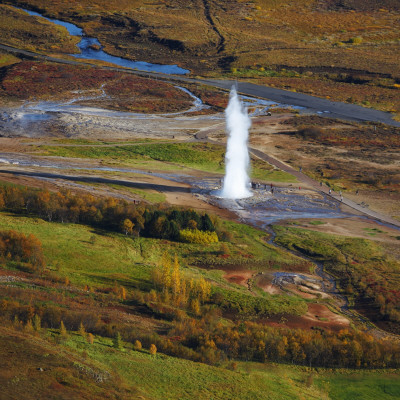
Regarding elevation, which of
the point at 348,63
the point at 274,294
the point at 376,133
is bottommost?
the point at 274,294

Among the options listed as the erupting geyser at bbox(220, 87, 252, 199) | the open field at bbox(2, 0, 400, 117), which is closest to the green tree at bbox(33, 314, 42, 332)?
the erupting geyser at bbox(220, 87, 252, 199)

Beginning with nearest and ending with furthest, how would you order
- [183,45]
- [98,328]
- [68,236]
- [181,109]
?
1. [98,328]
2. [68,236]
3. [181,109]
4. [183,45]

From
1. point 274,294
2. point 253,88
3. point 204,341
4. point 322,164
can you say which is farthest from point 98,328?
point 253,88

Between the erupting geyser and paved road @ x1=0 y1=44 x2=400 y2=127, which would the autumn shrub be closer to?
the erupting geyser

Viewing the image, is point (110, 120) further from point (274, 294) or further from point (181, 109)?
point (274, 294)

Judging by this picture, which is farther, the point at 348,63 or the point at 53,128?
the point at 348,63

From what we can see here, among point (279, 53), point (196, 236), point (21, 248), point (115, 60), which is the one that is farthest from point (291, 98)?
point (21, 248)

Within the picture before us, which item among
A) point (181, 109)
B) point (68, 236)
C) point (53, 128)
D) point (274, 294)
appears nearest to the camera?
point (274, 294)

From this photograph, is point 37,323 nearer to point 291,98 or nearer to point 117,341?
point 117,341
